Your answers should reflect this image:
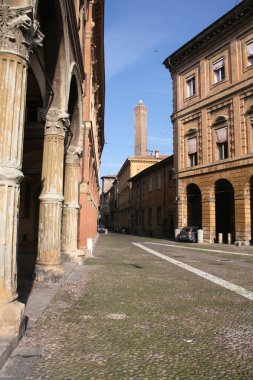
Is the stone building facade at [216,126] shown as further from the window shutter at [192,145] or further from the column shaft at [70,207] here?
the column shaft at [70,207]

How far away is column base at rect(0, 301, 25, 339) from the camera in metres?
3.70

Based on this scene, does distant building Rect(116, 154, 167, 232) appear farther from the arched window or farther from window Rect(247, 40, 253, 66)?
window Rect(247, 40, 253, 66)

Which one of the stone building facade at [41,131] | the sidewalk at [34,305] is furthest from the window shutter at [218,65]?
the sidewalk at [34,305]

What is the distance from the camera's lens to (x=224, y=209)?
29562mm

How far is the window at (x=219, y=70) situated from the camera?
27469mm

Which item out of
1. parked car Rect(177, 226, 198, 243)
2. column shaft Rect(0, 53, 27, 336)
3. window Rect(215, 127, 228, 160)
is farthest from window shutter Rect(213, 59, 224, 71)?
column shaft Rect(0, 53, 27, 336)

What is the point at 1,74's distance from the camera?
4.07 m

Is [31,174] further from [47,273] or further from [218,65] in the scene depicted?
[218,65]

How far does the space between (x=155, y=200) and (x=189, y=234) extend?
54.1 feet

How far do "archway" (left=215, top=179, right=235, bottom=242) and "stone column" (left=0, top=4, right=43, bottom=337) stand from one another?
81.5 ft

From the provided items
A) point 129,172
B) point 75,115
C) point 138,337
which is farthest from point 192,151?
point 129,172

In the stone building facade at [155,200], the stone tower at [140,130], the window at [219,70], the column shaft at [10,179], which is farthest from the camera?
the stone tower at [140,130]

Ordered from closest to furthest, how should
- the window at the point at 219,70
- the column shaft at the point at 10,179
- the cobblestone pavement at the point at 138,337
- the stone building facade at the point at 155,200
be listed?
1. the cobblestone pavement at the point at 138,337
2. the column shaft at the point at 10,179
3. the window at the point at 219,70
4. the stone building facade at the point at 155,200

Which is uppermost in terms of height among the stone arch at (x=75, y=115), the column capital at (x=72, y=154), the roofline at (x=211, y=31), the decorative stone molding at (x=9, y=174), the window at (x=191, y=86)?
the roofline at (x=211, y=31)
